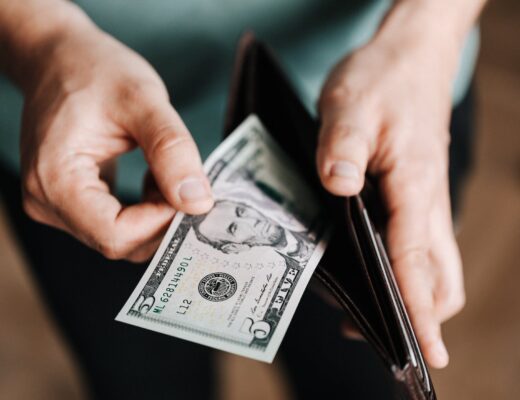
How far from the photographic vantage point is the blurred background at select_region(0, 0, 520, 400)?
1510mm

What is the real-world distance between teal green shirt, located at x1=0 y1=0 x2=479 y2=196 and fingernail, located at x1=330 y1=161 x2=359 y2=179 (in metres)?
0.28

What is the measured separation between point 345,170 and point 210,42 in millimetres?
316

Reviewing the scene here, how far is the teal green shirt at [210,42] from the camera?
80 cm

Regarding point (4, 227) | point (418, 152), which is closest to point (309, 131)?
point (418, 152)

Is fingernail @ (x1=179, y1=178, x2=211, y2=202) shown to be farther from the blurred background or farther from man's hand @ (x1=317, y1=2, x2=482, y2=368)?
the blurred background

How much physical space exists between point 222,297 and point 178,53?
1.27 feet

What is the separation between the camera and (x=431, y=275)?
0.74 meters

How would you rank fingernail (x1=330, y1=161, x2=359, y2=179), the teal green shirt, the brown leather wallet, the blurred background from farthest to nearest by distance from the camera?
the blurred background
the teal green shirt
fingernail (x1=330, y1=161, x2=359, y2=179)
the brown leather wallet

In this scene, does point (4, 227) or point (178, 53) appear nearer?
point (178, 53)

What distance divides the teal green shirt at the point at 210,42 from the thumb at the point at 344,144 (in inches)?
7.7

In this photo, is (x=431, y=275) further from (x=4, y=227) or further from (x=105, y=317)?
(x=4, y=227)

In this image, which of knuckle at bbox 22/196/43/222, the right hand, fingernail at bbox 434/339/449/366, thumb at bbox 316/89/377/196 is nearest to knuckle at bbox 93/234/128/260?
the right hand

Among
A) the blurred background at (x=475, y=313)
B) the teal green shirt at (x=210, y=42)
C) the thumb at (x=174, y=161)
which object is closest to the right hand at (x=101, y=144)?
the thumb at (x=174, y=161)

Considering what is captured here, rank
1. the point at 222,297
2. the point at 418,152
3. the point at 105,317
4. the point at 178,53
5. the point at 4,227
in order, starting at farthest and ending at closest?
the point at 4,227 < the point at 105,317 < the point at 178,53 < the point at 418,152 < the point at 222,297
